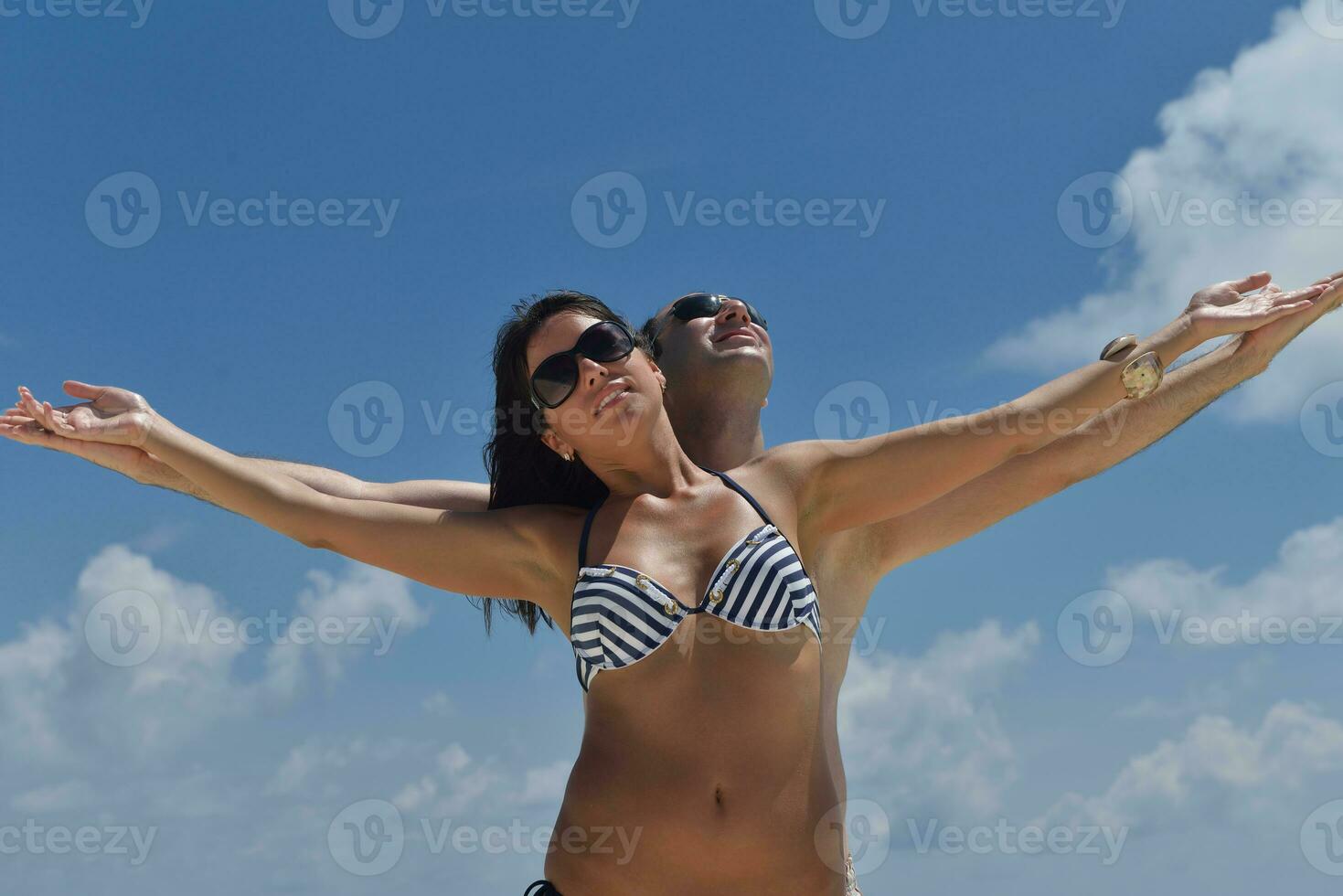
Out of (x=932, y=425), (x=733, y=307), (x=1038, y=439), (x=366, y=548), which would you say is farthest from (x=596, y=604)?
(x=733, y=307)

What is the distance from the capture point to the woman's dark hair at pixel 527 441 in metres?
5.73

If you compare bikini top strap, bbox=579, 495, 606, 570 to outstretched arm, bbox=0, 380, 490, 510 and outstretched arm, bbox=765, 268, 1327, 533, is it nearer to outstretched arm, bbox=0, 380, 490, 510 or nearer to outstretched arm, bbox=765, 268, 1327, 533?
outstretched arm, bbox=765, 268, 1327, 533

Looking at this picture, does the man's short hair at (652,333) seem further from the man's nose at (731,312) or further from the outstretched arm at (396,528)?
the outstretched arm at (396,528)

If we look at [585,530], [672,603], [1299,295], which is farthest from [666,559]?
[1299,295]

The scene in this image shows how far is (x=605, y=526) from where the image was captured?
519 cm

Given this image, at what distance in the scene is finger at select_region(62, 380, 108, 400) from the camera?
5602mm

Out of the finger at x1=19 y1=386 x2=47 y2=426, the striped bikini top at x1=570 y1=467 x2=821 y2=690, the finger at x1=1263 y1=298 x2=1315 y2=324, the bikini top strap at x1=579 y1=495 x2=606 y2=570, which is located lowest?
the striped bikini top at x1=570 y1=467 x2=821 y2=690

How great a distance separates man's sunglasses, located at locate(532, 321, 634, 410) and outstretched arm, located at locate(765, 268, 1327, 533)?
0.92 meters

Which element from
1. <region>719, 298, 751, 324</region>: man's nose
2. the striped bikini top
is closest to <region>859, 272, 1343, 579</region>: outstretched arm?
<region>719, 298, 751, 324</region>: man's nose

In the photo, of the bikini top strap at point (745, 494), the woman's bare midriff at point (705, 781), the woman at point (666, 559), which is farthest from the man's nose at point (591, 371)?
the woman's bare midriff at point (705, 781)

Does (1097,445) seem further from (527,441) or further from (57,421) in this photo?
(57,421)

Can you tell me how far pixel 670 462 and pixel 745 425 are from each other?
144cm

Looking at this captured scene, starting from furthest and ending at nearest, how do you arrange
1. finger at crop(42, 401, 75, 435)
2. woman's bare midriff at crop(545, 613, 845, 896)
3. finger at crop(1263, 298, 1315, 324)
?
1. finger at crop(1263, 298, 1315, 324)
2. finger at crop(42, 401, 75, 435)
3. woman's bare midriff at crop(545, 613, 845, 896)

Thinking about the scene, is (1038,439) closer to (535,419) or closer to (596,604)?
(596,604)
